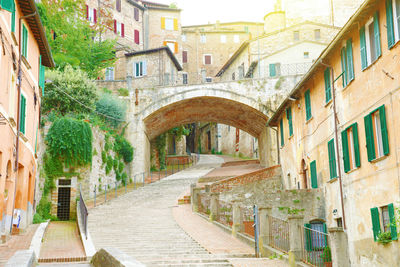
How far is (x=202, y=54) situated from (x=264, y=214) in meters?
47.4

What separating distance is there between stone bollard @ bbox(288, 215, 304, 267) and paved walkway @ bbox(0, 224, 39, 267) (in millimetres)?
6280

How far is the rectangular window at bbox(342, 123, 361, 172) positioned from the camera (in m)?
15.1

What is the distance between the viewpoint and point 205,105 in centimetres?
3462

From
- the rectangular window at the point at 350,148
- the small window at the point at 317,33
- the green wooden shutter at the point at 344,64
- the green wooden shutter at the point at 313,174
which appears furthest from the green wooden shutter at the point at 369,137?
the small window at the point at 317,33

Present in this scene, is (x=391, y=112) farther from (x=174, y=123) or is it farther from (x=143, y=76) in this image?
(x=143, y=76)

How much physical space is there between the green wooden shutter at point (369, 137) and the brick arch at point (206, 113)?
730 inches

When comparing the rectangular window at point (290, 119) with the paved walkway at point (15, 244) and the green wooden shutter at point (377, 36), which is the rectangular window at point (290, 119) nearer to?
the green wooden shutter at point (377, 36)

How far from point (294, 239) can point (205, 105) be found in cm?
2410

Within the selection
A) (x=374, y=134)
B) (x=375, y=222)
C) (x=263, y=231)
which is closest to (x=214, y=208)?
(x=263, y=231)

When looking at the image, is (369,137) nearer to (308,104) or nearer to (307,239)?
(307,239)

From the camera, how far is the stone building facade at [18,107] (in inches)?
529

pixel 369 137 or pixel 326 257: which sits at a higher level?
pixel 369 137

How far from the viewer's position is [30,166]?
1823 cm

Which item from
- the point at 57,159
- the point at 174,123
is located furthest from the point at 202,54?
the point at 57,159
